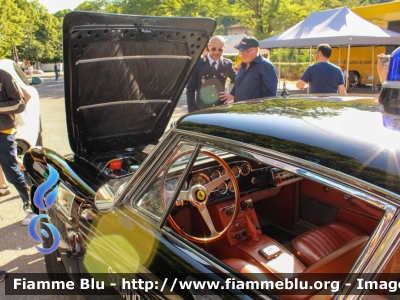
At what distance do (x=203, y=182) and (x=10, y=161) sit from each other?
2.48 meters

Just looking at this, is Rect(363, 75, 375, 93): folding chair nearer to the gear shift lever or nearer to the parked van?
the parked van

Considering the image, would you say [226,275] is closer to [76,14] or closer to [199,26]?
[76,14]

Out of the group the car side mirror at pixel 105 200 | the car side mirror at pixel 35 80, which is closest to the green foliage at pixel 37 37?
the car side mirror at pixel 35 80

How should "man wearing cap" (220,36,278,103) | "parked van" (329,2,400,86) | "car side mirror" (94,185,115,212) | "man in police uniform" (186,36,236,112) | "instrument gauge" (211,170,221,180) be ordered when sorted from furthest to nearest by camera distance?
"parked van" (329,2,400,86)
"man in police uniform" (186,36,236,112)
"man wearing cap" (220,36,278,103)
"instrument gauge" (211,170,221,180)
"car side mirror" (94,185,115,212)

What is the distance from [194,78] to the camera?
5.34 metres

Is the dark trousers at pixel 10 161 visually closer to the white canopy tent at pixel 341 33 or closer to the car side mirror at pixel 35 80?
the car side mirror at pixel 35 80

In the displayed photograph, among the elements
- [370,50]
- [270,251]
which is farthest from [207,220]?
[370,50]

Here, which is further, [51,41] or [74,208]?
[51,41]

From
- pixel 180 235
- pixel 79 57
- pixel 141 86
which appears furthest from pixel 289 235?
pixel 79 57

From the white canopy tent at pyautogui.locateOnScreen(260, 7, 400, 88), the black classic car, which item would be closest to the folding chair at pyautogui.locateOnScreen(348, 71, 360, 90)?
the white canopy tent at pyautogui.locateOnScreen(260, 7, 400, 88)

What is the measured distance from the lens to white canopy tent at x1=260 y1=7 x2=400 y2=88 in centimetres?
1036

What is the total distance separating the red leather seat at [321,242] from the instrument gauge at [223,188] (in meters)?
0.53

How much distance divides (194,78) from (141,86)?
2360mm

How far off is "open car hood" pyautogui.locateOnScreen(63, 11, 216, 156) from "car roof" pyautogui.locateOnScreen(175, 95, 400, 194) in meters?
1.11
